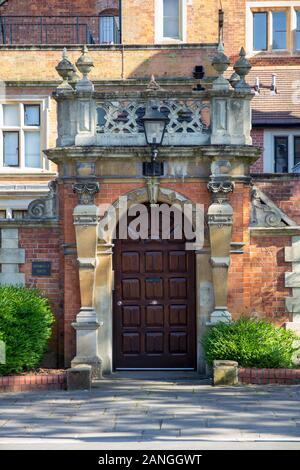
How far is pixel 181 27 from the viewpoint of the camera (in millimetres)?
27969

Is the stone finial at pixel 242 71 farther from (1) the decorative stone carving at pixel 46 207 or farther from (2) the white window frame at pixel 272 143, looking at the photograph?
(2) the white window frame at pixel 272 143

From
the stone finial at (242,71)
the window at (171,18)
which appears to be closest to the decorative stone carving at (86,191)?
the stone finial at (242,71)

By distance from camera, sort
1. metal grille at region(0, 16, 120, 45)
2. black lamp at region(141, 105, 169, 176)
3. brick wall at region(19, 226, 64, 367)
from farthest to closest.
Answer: metal grille at region(0, 16, 120, 45), brick wall at region(19, 226, 64, 367), black lamp at region(141, 105, 169, 176)

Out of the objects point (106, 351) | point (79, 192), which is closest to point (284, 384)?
point (106, 351)

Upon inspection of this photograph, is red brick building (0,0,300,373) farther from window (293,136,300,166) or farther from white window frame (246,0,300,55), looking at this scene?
white window frame (246,0,300,55)

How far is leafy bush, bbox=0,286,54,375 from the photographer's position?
16.9 m

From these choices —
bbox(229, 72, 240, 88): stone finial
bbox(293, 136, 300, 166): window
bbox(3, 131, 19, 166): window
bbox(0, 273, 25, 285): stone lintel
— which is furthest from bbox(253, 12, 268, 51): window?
bbox(0, 273, 25, 285): stone lintel

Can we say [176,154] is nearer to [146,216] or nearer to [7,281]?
[146,216]

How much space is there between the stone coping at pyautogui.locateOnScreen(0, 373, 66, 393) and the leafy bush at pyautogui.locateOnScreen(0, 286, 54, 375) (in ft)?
1.05

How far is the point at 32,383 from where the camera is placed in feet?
54.6

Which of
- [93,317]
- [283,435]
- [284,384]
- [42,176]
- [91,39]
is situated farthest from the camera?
[91,39]

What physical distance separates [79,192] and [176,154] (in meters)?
1.74

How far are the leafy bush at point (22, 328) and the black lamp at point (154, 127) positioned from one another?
10.4 feet

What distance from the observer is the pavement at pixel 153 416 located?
12.3 m
